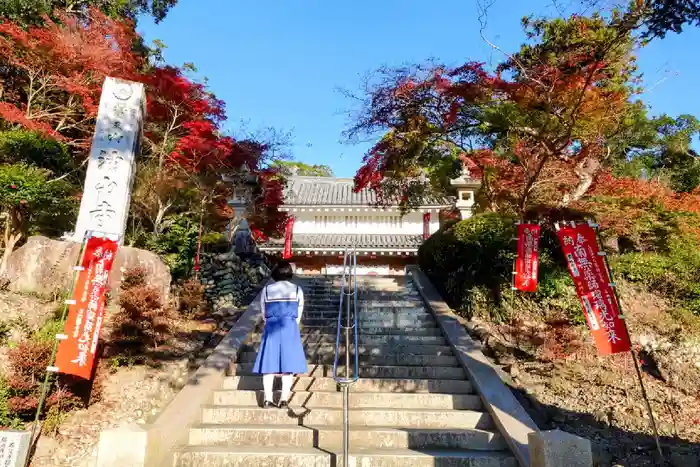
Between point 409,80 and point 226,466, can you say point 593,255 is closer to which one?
point 226,466

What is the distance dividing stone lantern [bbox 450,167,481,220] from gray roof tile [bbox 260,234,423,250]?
1014 cm

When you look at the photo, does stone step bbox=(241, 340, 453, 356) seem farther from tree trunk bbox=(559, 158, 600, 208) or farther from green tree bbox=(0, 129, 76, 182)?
green tree bbox=(0, 129, 76, 182)

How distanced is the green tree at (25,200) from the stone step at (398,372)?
5424 mm

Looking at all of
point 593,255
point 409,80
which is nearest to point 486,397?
point 593,255

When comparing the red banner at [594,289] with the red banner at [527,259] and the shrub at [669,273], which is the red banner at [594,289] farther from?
the shrub at [669,273]

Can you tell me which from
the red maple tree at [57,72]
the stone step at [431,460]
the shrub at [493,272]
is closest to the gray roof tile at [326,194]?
the red maple tree at [57,72]

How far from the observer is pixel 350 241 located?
23406mm

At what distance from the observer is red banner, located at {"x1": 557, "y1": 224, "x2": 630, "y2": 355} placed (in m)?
5.51

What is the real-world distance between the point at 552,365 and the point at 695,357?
2.37 m

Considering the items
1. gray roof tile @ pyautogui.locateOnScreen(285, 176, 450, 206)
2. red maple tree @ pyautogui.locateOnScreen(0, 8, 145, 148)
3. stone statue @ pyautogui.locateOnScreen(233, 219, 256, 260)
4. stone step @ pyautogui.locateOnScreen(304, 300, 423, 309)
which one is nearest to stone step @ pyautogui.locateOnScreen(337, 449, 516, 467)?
stone step @ pyautogui.locateOnScreen(304, 300, 423, 309)

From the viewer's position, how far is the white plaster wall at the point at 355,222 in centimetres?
2492

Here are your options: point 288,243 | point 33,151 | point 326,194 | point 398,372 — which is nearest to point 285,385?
point 398,372

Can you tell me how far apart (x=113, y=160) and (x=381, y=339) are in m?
6.71

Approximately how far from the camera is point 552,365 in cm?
681
